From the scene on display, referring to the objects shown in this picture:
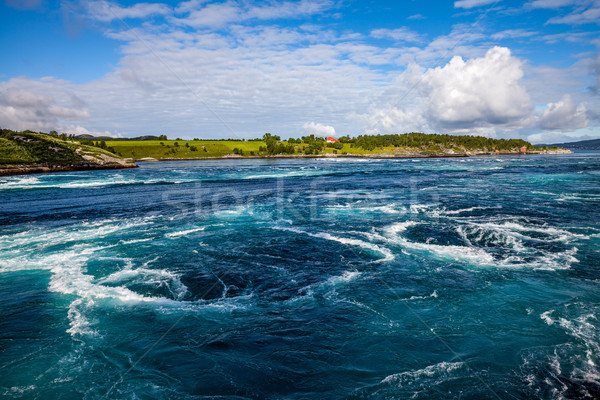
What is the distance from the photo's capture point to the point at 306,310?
13.9 metres

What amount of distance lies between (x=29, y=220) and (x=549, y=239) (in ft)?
148

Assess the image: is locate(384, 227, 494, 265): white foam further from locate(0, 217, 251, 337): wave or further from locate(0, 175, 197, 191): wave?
locate(0, 175, 197, 191): wave

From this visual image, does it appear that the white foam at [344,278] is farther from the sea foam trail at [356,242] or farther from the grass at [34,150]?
the grass at [34,150]

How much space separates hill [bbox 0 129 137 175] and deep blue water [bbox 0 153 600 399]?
3618 inches

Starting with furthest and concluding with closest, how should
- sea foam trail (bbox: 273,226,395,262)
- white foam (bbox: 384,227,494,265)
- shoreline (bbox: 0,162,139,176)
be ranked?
shoreline (bbox: 0,162,139,176) < sea foam trail (bbox: 273,226,395,262) < white foam (bbox: 384,227,494,265)

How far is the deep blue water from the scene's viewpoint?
9820mm

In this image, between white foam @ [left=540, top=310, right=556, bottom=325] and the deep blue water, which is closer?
the deep blue water

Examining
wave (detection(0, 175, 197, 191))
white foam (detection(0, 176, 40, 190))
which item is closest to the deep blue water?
wave (detection(0, 175, 197, 191))

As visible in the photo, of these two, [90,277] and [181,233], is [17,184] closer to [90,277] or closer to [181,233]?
[181,233]

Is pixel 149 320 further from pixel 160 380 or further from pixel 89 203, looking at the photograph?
pixel 89 203

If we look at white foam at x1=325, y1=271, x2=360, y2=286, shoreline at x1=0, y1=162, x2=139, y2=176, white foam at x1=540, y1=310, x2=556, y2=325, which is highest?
shoreline at x1=0, y1=162, x2=139, y2=176

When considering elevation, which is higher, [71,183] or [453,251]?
[71,183]

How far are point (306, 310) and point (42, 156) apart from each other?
127422 mm

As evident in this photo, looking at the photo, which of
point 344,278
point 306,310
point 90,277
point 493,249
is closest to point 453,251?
point 493,249
